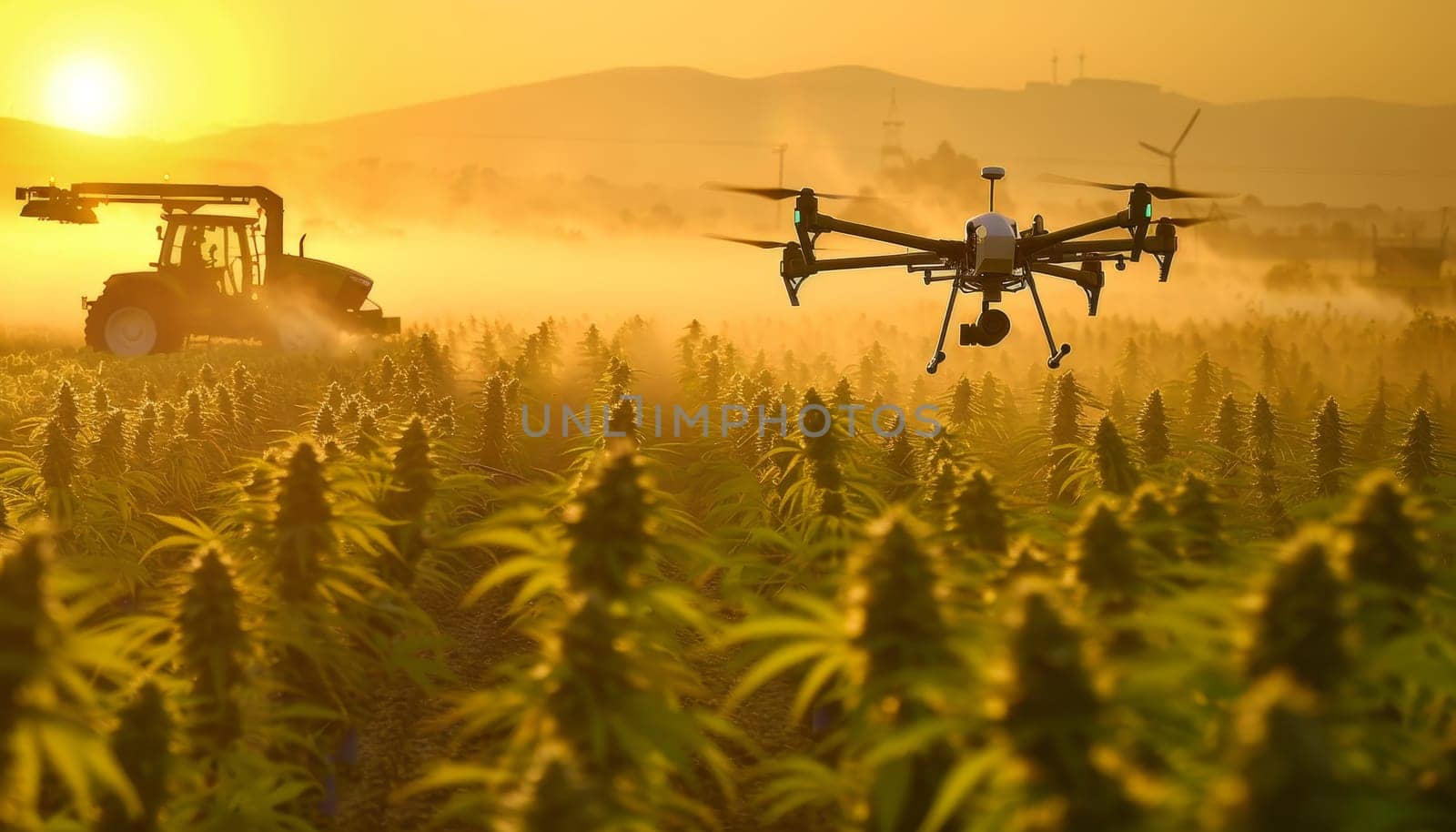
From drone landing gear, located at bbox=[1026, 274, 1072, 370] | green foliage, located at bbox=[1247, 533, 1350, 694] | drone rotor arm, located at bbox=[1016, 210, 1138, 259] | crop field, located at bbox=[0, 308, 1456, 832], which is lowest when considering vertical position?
crop field, located at bbox=[0, 308, 1456, 832]

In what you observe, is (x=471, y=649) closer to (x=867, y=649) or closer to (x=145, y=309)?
(x=867, y=649)

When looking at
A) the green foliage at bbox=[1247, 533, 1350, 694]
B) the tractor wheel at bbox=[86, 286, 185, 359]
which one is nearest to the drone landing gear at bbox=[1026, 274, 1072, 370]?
the green foliage at bbox=[1247, 533, 1350, 694]

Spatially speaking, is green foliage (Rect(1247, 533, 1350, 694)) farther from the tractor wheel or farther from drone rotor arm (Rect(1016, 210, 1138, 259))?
the tractor wheel

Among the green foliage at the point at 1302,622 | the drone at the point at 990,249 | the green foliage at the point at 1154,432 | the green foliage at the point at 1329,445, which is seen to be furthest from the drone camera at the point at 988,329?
the green foliage at the point at 1302,622

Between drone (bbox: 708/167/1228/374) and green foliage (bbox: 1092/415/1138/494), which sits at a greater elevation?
drone (bbox: 708/167/1228/374)

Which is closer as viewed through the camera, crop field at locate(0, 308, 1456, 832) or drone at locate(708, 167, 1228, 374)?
crop field at locate(0, 308, 1456, 832)

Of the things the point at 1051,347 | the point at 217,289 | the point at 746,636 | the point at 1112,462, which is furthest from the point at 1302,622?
the point at 217,289

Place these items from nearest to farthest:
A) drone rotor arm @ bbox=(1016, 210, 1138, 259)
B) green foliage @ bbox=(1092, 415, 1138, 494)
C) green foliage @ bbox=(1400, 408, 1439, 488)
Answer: green foliage @ bbox=(1092, 415, 1138, 494) → green foliage @ bbox=(1400, 408, 1439, 488) → drone rotor arm @ bbox=(1016, 210, 1138, 259)
